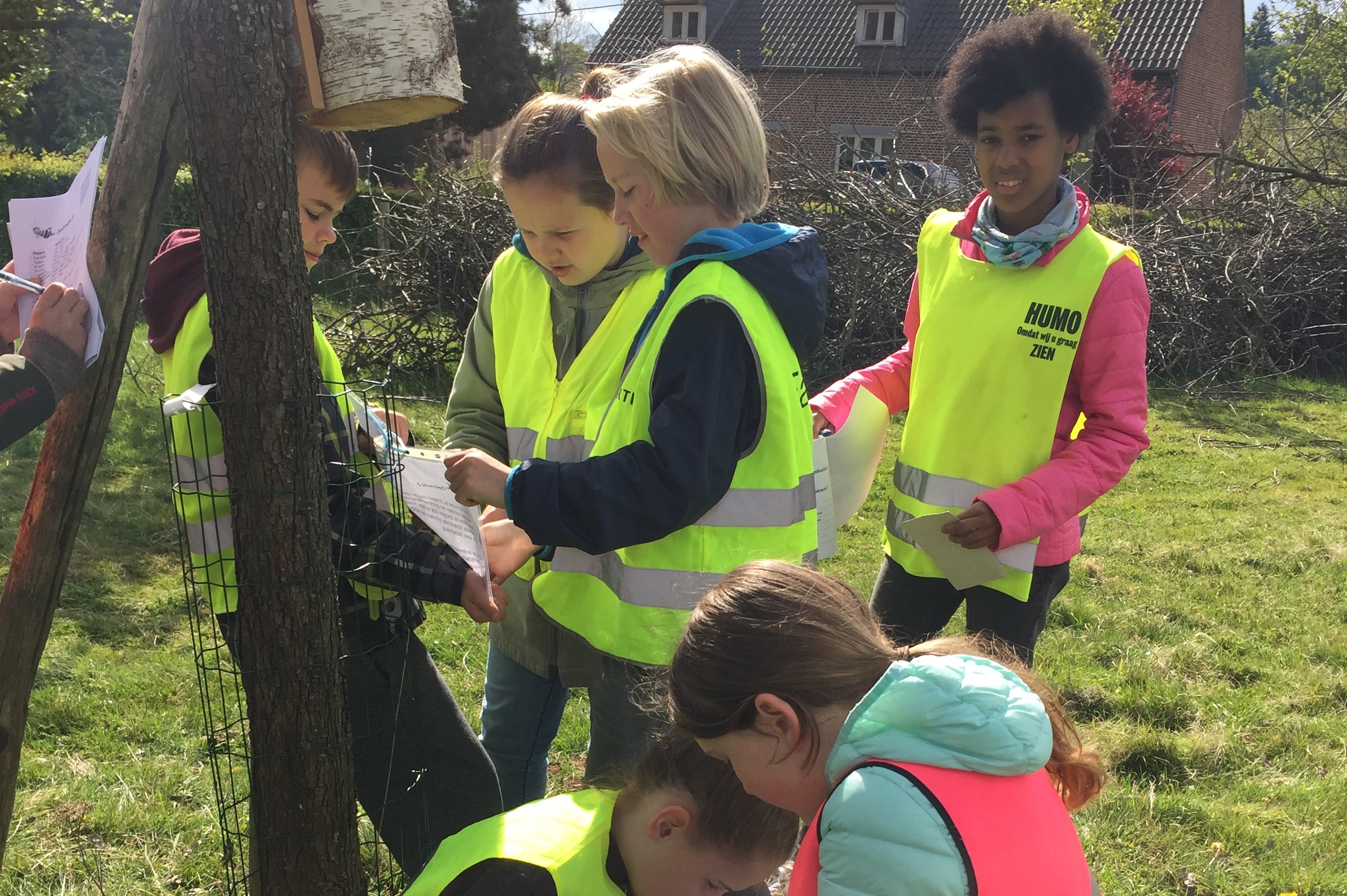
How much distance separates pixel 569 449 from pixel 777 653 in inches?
29.8

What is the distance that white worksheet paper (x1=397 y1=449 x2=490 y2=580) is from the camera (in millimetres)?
1833

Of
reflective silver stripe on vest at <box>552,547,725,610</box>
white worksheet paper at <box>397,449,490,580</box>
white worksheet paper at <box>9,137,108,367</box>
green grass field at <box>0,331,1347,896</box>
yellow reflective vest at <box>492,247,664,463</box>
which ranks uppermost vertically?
white worksheet paper at <box>9,137,108,367</box>

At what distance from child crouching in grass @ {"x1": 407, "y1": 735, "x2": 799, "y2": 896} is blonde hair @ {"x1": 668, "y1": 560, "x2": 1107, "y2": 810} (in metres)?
0.18

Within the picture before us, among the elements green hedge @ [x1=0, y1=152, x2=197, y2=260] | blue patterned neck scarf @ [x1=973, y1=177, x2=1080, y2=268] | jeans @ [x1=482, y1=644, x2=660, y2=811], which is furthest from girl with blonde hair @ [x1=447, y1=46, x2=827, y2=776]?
green hedge @ [x1=0, y1=152, x2=197, y2=260]

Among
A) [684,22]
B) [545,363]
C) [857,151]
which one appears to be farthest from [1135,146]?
[684,22]

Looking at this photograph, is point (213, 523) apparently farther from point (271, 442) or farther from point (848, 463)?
point (848, 463)

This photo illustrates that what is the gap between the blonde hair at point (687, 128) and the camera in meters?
1.77

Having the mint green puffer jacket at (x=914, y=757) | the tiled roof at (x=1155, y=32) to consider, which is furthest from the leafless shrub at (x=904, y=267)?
the tiled roof at (x=1155, y=32)

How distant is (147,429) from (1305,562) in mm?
6606

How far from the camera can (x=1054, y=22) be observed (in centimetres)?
277

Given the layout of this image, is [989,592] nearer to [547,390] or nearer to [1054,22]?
[547,390]

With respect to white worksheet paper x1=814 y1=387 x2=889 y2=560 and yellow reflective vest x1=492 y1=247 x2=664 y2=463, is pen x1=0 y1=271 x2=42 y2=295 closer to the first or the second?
yellow reflective vest x1=492 y1=247 x2=664 y2=463

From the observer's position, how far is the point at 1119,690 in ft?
13.1

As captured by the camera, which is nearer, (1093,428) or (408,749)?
(408,749)
